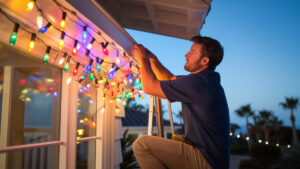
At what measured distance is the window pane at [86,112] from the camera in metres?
3.15

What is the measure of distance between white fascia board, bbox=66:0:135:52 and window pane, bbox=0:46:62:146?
0.85 meters

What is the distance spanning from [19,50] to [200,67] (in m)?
1.56

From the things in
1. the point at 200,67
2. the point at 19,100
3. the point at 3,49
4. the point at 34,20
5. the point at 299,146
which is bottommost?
the point at 299,146

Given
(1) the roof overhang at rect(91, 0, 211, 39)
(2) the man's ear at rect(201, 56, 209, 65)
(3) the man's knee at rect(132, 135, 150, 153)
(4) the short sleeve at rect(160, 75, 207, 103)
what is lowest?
(3) the man's knee at rect(132, 135, 150, 153)

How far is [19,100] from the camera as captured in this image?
213 cm

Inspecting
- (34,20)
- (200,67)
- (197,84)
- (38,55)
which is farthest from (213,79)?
(38,55)

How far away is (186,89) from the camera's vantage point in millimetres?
1428

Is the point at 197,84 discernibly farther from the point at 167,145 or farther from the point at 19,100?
the point at 19,100

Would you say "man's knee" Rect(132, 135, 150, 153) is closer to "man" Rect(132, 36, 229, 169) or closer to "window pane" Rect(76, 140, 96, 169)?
"man" Rect(132, 36, 229, 169)

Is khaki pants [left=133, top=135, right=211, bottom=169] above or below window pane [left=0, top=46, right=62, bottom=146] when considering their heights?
below

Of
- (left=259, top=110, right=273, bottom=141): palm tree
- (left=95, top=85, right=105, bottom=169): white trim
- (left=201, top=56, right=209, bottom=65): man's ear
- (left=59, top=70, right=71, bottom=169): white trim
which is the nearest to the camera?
(left=201, top=56, right=209, bottom=65): man's ear

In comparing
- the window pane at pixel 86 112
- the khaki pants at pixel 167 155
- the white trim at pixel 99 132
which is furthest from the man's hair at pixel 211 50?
the white trim at pixel 99 132

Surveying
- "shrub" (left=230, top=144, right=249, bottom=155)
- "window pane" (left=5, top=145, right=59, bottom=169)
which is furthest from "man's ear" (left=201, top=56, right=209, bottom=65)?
"shrub" (left=230, top=144, right=249, bottom=155)

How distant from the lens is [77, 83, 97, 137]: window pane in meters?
3.15
